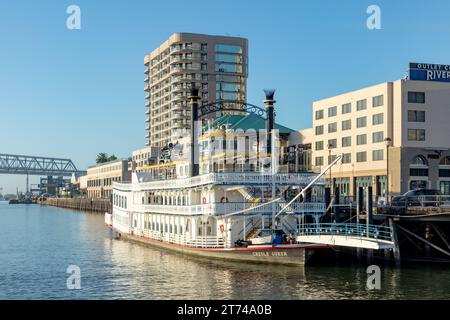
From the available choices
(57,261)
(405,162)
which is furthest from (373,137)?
(57,261)

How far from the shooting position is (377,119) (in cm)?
8600

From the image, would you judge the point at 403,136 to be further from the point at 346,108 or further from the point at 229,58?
the point at 229,58

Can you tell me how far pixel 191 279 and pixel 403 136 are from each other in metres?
51.2

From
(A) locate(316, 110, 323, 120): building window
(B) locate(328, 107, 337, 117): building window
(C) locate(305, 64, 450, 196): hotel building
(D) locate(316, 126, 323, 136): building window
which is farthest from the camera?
(A) locate(316, 110, 323, 120): building window

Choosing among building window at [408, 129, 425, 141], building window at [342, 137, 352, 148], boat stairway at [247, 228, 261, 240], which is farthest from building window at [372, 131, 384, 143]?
boat stairway at [247, 228, 261, 240]

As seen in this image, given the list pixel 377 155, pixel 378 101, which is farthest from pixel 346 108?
pixel 377 155

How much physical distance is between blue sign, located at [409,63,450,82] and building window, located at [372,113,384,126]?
6.69 m

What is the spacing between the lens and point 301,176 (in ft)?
152

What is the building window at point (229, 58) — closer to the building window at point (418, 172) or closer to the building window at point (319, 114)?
the building window at point (319, 114)

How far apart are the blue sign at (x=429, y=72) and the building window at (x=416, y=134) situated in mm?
7657

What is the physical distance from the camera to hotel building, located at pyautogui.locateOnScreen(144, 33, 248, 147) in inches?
6722

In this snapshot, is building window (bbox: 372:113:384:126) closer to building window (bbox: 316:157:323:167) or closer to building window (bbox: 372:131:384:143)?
building window (bbox: 372:131:384:143)

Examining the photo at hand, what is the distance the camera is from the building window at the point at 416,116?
8312 cm

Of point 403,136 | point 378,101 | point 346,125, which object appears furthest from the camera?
point 346,125
